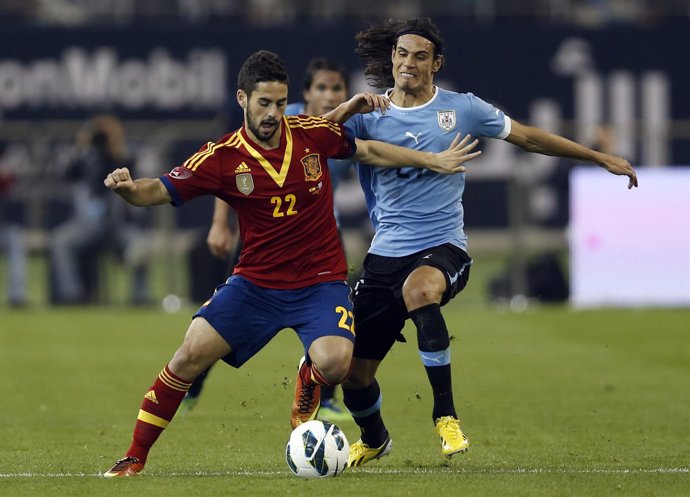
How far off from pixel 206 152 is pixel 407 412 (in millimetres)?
3775

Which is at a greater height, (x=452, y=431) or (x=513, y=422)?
(x=452, y=431)

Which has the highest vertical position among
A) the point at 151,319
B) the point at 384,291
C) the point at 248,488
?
the point at 384,291

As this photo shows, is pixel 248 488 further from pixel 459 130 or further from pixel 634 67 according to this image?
pixel 634 67

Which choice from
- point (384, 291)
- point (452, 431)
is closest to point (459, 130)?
point (384, 291)

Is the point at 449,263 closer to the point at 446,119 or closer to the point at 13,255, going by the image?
the point at 446,119

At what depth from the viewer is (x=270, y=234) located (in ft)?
Result: 26.8

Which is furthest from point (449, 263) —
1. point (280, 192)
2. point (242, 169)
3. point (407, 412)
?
point (407, 412)

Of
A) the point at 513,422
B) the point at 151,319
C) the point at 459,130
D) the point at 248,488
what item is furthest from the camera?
the point at 151,319

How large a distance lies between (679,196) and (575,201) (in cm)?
129

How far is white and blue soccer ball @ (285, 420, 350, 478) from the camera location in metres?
7.80

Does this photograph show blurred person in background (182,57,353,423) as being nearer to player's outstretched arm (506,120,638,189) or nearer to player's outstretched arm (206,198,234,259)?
player's outstretched arm (206,198,234,259)

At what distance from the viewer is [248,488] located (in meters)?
7.48

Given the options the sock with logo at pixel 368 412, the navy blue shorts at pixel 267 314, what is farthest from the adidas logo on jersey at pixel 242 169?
the sock with logo at pixel 368 412

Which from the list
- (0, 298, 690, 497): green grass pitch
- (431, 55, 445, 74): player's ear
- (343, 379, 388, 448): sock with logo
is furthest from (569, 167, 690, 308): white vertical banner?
(343, 379, 388, 448): sock with logo
